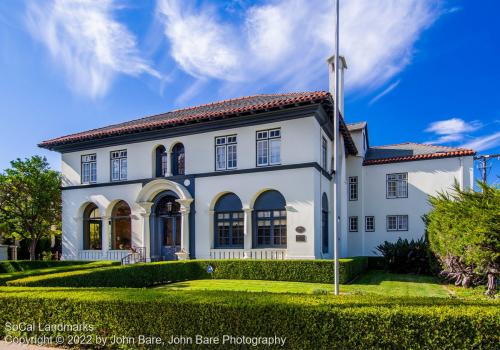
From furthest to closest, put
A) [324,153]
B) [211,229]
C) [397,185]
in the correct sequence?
[397,185] → [324,153] → [211,229]

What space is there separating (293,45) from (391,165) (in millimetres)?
14022

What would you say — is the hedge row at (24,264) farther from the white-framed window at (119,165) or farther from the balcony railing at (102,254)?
the white-framed window at (119,165)

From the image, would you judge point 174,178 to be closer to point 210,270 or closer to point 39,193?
point 210,270

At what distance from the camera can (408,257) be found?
17.8m

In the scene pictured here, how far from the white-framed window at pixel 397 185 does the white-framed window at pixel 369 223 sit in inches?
69.2

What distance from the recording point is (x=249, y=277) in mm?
15156

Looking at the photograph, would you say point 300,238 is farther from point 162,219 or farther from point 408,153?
point 408,153

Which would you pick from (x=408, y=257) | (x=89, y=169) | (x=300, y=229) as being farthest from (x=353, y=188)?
(x=89, y=169)

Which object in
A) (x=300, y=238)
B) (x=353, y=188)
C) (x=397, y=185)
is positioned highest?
(x=397, y=185)

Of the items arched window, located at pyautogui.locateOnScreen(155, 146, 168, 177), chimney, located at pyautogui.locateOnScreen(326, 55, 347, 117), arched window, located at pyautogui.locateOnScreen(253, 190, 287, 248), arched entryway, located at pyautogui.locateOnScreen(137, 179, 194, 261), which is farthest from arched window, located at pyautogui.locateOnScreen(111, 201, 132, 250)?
chimney, located at pyautogui.locateOnScreen(326, 55, 347, 117)

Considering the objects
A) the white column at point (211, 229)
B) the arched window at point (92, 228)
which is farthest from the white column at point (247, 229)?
the arched window at point (92, 228)

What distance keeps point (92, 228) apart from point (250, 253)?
1115cm

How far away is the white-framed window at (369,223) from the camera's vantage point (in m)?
22.9

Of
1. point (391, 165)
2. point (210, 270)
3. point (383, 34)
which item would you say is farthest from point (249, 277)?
point (391, 165)
